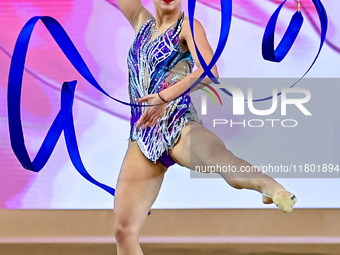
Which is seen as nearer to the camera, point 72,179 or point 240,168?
point 240,168

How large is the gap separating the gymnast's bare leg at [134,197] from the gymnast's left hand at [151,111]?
0.12 meters

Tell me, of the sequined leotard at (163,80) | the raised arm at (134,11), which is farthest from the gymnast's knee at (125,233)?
the raised arm at (134,11)

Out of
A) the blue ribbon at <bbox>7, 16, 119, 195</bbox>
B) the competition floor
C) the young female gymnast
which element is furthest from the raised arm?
the competition floor

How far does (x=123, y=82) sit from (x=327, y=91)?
1080mm

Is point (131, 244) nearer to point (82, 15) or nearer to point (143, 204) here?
point (143, 204)

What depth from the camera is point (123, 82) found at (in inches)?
101

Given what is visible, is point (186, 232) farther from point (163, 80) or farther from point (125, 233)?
point (163, 80)

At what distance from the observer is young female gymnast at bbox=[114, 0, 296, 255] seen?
1518 millimetres

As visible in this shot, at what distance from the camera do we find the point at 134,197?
5.16ft

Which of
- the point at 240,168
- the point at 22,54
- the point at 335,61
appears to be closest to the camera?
the point at 240,168

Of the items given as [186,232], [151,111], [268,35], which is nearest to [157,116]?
[151,111]

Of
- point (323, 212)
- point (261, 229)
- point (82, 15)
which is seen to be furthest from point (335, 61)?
point (82, 15)

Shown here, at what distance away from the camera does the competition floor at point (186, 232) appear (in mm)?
2545

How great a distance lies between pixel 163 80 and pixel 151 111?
0.42 feet
